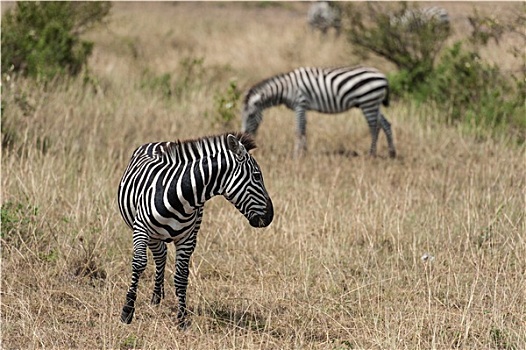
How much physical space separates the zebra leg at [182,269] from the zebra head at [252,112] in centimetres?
662

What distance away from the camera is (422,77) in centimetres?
1584

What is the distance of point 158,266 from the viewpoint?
6191 millimetres

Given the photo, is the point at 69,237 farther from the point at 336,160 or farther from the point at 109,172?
the point at 336,160

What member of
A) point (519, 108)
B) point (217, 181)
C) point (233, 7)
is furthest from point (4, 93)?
point (233, 7)

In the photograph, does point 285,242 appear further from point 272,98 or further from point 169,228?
point 272,98

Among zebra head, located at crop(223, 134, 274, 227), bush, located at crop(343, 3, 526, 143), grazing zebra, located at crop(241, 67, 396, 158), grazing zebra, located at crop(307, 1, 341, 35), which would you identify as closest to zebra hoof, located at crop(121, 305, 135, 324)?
zebra head, located at crop(223, 134, 274, 227)

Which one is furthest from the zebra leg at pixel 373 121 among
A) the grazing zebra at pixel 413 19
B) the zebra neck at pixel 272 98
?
the grazing zebra at pixel 413 19

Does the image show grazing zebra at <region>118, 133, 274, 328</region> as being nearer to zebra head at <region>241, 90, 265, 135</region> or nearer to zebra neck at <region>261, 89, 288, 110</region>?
zebra head at <region>241, 90, 265, 135</region>

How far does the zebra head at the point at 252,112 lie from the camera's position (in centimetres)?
1231

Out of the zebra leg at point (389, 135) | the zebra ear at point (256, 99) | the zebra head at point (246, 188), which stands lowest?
the zebra leg at point (389, 135)

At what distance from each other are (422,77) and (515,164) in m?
5.55

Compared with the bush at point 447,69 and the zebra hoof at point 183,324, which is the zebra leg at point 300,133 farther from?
the zebra hoof at point 183,324

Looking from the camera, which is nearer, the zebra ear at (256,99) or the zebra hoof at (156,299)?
the zebra hoof at (156,299)

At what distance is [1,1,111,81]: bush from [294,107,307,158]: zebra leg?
3.86m
